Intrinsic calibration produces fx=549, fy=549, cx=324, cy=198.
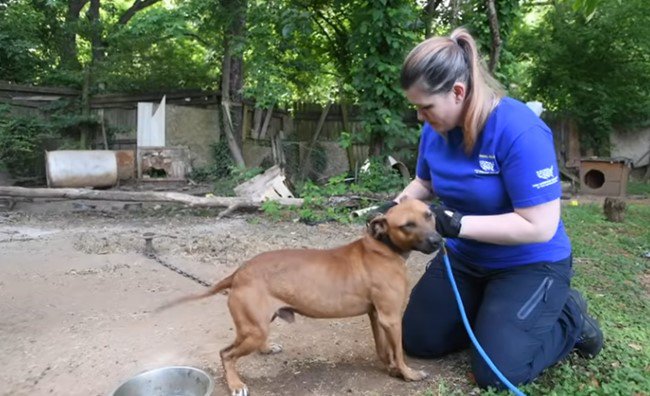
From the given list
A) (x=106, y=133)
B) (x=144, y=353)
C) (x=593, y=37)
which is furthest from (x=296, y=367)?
(x=593, y=37)

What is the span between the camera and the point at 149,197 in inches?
331

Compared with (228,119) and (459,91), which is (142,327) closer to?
(459,91)

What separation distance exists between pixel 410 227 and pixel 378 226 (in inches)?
8.5

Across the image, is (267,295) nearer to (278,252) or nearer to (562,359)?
(278,252)

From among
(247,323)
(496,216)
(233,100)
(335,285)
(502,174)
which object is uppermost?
(233,100)

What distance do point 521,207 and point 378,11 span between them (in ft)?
21.5

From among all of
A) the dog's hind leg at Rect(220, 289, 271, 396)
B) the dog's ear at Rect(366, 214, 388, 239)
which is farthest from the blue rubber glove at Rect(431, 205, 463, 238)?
the dog's hind leg at Rect(220, 289, 271, 396)

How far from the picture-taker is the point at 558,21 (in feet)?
46.4

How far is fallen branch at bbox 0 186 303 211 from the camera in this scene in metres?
8.16

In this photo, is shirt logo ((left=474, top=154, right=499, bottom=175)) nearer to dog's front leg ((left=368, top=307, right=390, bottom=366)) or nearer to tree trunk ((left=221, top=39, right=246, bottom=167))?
dog's front leg ((left=368, top=307, right=390, bottom=366))

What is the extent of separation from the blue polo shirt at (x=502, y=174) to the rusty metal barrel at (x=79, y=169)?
960 cm

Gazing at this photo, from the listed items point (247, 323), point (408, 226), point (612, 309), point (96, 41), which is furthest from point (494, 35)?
point (96, 41)

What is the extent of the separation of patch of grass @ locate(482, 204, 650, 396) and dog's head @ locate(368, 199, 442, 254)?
2.75ft

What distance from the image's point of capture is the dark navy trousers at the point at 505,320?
2863 mm
